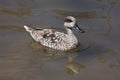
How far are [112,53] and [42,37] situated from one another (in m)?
1.60

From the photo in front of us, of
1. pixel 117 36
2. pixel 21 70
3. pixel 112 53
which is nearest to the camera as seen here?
pixel 21 70

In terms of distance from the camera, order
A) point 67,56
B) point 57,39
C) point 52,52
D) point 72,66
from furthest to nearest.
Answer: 1. point 57,39
2. point 52,52
3. point 67,56
4. point 72,66

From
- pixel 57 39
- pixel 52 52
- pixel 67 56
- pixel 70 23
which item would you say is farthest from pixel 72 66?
pixel 70 23

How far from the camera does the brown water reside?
8266mm

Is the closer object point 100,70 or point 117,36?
point 100,70

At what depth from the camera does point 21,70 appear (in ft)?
27.0

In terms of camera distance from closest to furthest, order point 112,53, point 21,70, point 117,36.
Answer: point 21,70, point 112,53, point 117,36

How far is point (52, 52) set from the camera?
909cm

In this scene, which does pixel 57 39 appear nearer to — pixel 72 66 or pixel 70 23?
pixel 70 23

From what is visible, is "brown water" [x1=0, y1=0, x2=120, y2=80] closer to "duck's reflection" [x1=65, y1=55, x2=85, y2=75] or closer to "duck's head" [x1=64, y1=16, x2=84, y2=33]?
"duck's reflection" [x1=65, y1=55, x2=85, y2=75]

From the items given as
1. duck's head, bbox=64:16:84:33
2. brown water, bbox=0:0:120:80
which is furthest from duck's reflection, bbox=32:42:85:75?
duck's head, bbox=64:16:84:33

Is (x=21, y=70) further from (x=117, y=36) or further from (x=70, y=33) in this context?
(x=117, y=36)

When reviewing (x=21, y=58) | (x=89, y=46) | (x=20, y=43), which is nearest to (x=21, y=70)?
(x=21, y=58)

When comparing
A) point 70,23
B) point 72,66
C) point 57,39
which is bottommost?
point 72,66
